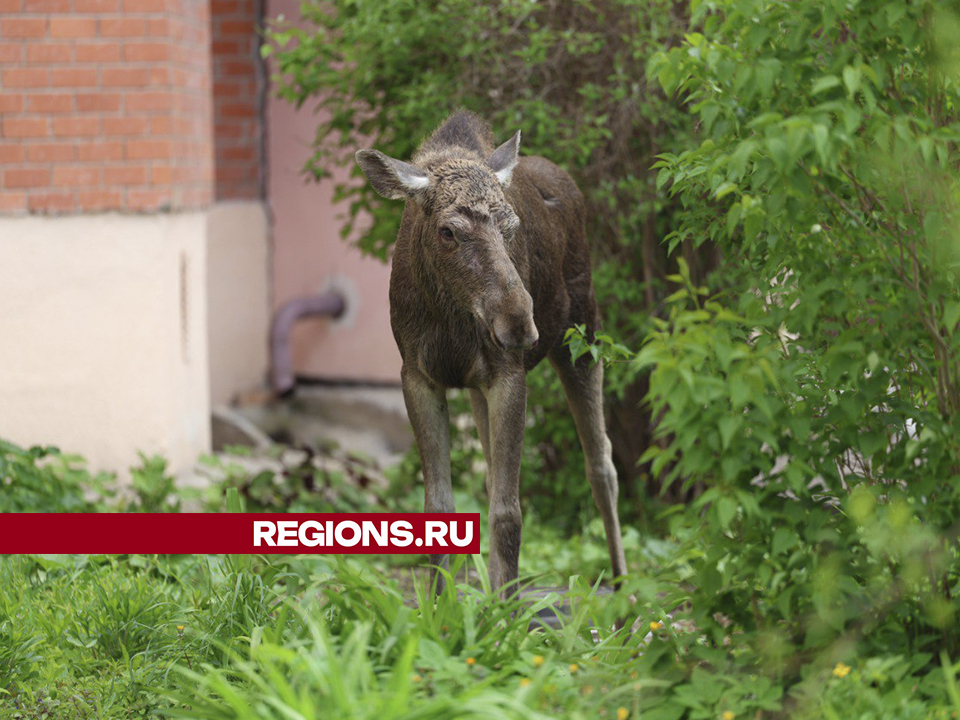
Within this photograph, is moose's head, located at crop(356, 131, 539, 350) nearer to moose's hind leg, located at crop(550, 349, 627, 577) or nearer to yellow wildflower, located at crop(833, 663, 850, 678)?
moose's hind leg, located at crop(550, 349, 627, 577)

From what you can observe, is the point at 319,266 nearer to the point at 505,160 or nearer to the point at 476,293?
the point at 505,160

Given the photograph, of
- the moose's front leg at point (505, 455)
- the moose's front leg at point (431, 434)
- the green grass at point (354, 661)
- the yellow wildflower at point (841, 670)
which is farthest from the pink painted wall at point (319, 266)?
the yellow wildflower at point (841, 670)

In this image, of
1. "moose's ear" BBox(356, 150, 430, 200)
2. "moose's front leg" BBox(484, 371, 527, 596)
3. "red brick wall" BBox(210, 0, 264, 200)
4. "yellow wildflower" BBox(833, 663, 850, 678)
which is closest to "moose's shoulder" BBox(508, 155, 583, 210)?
"moose's ear" BBox(356, 150, 430, 200)

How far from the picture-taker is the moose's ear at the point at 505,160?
4055mm

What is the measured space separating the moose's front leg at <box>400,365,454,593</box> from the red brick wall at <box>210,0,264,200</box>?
5567 millimetres

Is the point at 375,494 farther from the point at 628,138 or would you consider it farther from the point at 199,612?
the point at 199,612

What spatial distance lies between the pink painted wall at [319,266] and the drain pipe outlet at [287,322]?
110 millimetres

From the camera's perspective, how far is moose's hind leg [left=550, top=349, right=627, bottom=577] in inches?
192

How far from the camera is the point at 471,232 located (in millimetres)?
3787

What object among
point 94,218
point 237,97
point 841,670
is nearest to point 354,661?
point 841,670

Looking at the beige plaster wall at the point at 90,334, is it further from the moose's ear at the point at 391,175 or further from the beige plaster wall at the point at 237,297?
the moose's ear at the point at 391,175

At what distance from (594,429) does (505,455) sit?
101 centimetres

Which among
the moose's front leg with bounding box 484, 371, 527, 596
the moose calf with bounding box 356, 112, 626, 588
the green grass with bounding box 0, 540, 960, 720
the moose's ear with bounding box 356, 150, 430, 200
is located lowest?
the green grass with bounding box 0, 540, 960, 720

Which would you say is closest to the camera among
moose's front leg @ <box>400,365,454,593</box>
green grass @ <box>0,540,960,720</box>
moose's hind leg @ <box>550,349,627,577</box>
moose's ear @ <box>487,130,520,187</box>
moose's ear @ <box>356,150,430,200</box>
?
green grass @ <box>0,540,960,720</box>
